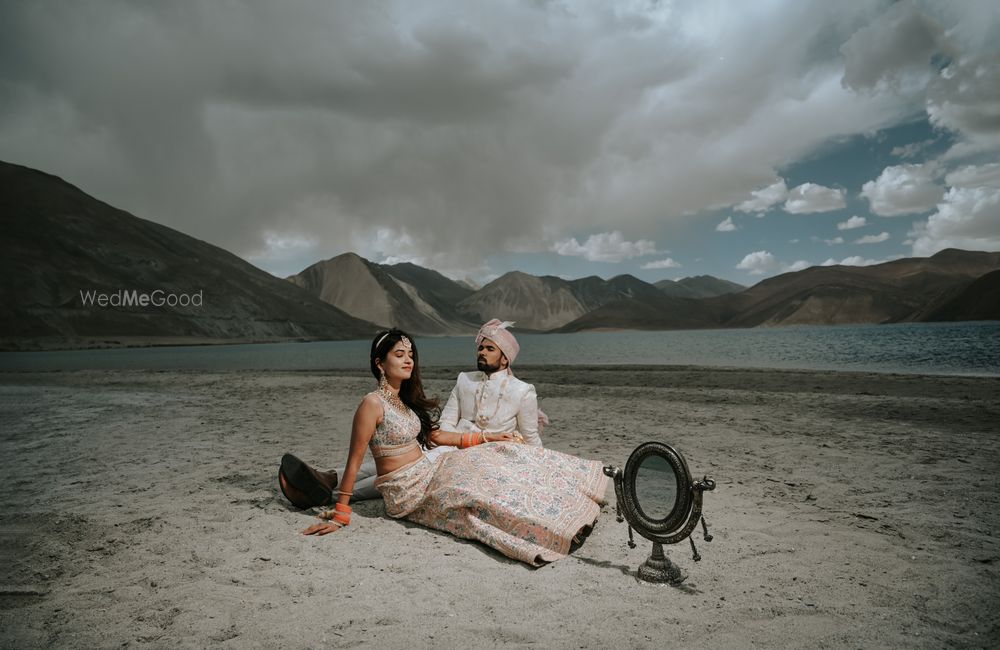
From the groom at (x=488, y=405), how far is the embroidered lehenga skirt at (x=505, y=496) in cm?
39

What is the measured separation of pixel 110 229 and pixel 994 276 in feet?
917

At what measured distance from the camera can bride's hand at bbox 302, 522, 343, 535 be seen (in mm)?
5164

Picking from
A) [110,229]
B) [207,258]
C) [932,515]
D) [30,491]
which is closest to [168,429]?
[30,491]

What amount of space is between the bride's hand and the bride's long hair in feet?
3.84

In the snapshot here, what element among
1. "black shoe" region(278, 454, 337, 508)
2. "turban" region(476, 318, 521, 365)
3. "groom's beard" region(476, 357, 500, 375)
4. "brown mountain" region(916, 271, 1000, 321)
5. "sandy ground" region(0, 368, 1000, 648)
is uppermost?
"brown mountain" region(916, 271, 1000, 321)

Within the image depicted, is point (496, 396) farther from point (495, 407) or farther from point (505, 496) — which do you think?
point (505, 496)

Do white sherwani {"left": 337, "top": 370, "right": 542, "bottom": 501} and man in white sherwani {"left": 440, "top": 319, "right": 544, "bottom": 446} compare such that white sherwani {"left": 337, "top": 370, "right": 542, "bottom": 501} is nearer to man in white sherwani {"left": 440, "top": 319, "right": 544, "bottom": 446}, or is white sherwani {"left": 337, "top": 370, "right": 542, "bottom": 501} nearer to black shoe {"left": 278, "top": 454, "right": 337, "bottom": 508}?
man in white sherwani {"left": 440, "top": 319, "right": 544, "bottom": 446}

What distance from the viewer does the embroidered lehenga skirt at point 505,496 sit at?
464cm

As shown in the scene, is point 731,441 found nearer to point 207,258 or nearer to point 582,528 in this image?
point 582,528

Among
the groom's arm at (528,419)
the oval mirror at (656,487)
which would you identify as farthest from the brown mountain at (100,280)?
the oval mirror at (656,487)

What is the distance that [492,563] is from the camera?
4.52m

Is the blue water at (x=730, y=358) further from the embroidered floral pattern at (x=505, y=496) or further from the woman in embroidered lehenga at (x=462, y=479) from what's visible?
the woman in embroidered lehenga at (x=462, y=479)

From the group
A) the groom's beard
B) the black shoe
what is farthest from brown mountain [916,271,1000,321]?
the black shoe

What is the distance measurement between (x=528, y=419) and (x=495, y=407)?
0.41m
